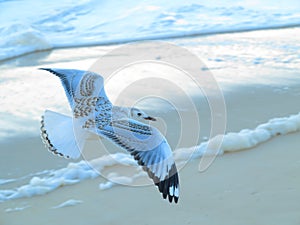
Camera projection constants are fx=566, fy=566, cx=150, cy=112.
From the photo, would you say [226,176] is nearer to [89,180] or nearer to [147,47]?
[89,180]

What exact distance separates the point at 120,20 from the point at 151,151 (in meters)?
6.92

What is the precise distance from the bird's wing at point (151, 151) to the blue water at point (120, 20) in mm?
4495

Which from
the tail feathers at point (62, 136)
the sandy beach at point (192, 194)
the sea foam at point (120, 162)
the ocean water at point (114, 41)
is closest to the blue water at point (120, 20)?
the ocean water at point (114, 41)

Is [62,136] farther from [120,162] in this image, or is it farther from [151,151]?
[120,162]

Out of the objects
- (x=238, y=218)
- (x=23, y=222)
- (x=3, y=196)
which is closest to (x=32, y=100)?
(x=3, y=196)

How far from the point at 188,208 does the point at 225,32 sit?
5565 mm

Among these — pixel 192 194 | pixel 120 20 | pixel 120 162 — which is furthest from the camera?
pixel 120 20

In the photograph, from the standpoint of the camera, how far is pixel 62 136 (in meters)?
2.77

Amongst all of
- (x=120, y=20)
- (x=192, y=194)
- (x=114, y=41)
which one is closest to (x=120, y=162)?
(x=192, y=194)

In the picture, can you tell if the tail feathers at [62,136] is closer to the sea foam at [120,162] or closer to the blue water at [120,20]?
the sea foam at [120,162]

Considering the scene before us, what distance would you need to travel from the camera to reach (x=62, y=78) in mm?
3055

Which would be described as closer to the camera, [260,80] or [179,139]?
[179,139]

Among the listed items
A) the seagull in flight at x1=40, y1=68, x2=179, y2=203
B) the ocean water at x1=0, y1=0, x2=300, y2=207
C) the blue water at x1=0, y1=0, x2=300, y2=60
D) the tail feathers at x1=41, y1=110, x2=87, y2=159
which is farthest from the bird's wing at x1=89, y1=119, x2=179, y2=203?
the blue water at x1=0, y1=0, x2=300, y2=60

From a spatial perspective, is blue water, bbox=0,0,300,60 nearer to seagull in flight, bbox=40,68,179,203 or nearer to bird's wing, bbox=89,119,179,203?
seagull in flight, bbox=40,68,179,203
